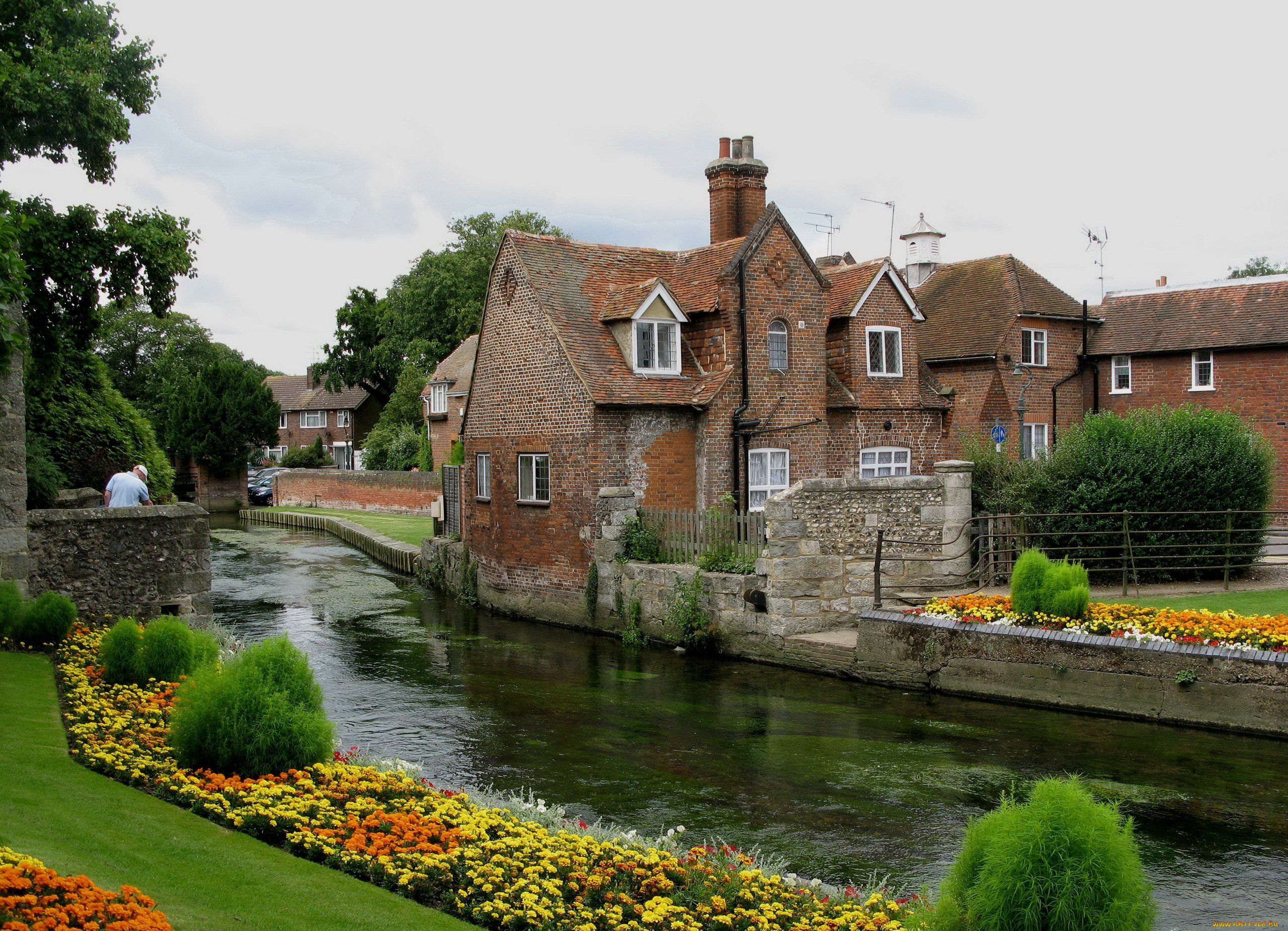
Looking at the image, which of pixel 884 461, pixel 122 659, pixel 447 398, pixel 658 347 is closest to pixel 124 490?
pixel 122 659

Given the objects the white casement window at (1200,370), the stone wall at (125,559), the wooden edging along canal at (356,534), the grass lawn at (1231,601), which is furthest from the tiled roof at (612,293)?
the white casement window at (1200,370)

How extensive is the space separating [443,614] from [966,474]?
12.6 m

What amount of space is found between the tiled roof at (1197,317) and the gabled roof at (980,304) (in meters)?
2.12

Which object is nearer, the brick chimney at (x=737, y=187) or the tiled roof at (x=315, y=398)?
the brick chimney at (x=737, y=187)

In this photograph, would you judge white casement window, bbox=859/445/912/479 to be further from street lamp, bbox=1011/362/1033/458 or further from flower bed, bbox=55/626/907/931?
flower bed, bbox=55/626/907/931

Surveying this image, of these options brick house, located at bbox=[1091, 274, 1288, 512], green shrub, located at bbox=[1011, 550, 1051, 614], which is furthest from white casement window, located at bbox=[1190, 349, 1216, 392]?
green shrub, located at bbox=[1011, 550, 1051, 614]

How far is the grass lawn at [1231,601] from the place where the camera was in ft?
54.2

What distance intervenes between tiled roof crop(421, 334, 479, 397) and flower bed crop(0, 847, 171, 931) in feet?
157

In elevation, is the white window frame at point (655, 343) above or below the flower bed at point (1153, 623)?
above

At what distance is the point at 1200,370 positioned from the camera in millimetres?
37500

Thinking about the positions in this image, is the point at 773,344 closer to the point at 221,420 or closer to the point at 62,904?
the point at 62,904

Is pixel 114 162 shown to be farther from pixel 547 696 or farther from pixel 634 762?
pixel 634 762

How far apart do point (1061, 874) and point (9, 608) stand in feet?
43.8

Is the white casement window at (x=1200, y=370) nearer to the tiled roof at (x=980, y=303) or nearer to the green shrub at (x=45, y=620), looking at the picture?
the tiled roof at (x=980, y=303)
